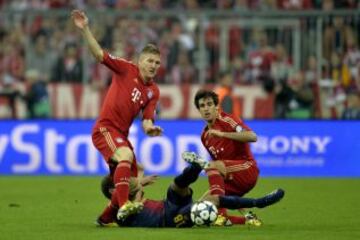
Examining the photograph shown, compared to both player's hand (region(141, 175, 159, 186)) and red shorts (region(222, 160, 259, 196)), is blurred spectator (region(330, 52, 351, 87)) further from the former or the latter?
player's hand (region(141, 175, 159, 186))

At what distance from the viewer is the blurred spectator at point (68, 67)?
2539cm

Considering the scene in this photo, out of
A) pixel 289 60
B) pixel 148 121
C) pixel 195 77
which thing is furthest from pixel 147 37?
pixel 148 121

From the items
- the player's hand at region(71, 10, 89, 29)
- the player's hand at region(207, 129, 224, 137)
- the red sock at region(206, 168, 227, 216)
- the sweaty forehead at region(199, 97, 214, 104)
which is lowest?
the red sock at region(206, 168, 227, 216)

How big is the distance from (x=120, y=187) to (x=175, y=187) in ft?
2.06

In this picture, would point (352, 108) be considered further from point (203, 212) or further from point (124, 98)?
point (203, 212)

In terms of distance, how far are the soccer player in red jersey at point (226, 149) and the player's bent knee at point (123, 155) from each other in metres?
0.91

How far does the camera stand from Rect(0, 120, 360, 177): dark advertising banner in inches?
889

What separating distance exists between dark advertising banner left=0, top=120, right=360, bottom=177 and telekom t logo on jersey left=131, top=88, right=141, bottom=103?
Answer: 31.2 feet

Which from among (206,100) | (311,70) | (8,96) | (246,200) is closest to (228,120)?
(206,100)

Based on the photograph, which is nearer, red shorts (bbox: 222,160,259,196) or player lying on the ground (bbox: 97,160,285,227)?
player lying on the ground (bbox: 97,160,285,227)

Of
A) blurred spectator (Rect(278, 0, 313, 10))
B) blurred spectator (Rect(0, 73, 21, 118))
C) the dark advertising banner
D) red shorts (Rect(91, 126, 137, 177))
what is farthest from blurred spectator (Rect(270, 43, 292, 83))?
red shorts (Rect(91, 126, 137, 177))

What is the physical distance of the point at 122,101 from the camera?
12922 millimetres

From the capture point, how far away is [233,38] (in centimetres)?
2547

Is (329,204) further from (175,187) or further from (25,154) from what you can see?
(25,154)
